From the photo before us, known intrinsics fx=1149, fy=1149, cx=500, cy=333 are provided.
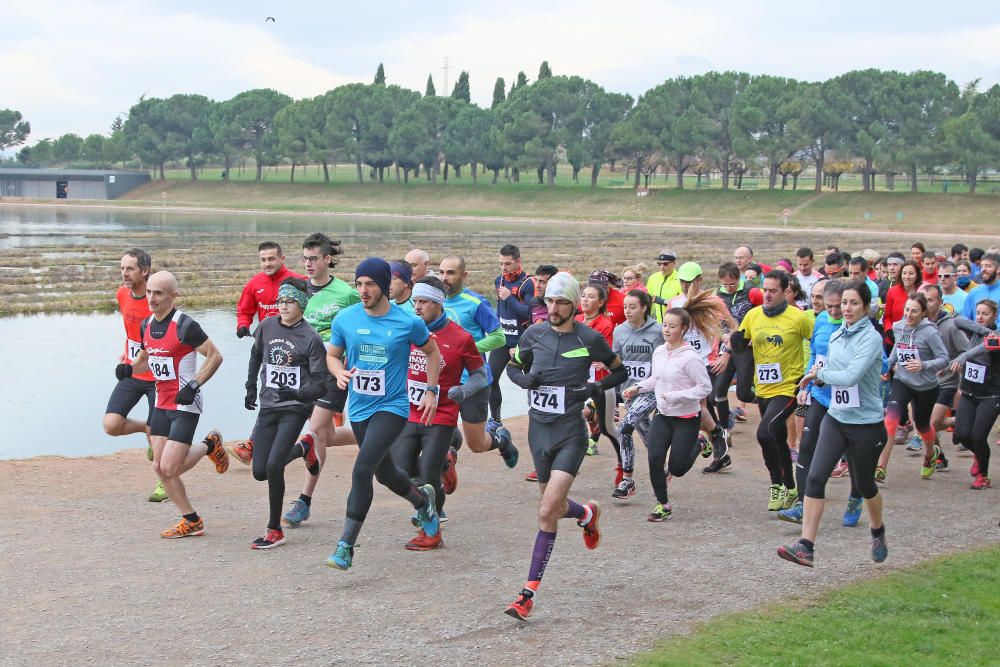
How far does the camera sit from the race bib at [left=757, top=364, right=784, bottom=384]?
9.43 m

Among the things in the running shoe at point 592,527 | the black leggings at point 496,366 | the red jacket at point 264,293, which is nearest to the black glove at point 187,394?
the red jacket at point 264,293

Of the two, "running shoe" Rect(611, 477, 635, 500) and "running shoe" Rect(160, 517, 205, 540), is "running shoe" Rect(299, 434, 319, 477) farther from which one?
"running shoe" Rect(611, 477, 635, 500)

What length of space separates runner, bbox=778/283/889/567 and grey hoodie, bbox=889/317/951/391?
8.42 ft

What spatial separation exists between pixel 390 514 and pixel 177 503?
1.72 metres

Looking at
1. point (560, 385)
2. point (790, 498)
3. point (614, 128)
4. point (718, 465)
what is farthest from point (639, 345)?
point (614, 128)

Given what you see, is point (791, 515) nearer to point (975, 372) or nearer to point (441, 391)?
point (975, 372)

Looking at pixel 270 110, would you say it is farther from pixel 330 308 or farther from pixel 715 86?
pixel 330 308

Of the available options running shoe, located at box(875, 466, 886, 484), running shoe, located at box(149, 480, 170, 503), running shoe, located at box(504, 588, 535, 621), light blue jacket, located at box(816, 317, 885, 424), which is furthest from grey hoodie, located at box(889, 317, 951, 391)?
running shoe, located at box(149, 480, 170, 503)

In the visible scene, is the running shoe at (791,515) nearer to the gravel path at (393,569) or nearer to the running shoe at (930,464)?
the gravel path at (393,569)

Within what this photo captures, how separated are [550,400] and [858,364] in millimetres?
2049

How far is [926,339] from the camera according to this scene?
396 inches

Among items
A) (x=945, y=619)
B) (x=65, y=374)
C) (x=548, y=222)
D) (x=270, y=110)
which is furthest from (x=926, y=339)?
(x=270, y=110)

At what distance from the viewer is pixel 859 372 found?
7.45 metres

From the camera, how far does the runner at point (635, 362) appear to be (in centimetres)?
967
